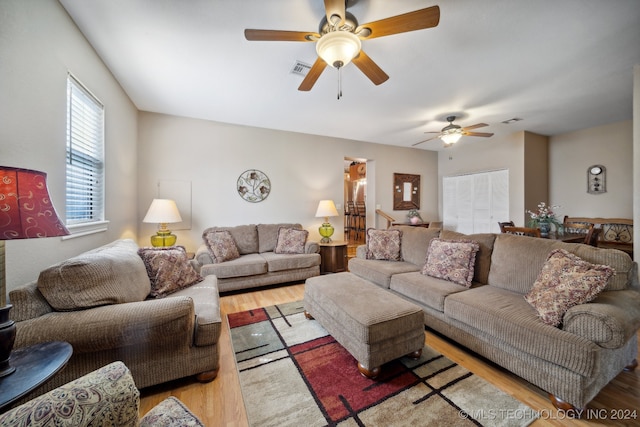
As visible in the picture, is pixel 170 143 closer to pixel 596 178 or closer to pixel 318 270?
pixel 318 270

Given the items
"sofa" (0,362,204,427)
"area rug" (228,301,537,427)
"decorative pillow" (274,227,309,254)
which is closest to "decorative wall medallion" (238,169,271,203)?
"decorative pillow" (274,227,309,254)

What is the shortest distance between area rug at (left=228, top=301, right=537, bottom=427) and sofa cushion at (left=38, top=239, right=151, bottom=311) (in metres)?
0.98

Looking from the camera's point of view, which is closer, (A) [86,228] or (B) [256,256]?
(A) [86,228]

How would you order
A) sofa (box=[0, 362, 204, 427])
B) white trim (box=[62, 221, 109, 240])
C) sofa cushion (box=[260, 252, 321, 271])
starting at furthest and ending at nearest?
sofa cushion (box=[260, 252, 321, 271]) < white trim (box=[62, 221, 109, 240]) < sofa (box=[0, 362, 204, 427])

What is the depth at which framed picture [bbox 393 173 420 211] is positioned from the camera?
233 inches

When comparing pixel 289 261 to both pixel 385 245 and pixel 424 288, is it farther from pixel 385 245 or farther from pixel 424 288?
pixel 424 288

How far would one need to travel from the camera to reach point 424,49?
2221mm

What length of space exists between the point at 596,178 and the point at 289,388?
627 centimetres

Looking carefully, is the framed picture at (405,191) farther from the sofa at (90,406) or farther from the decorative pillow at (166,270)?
the sofa at (90,406)

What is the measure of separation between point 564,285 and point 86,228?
12.4 feet

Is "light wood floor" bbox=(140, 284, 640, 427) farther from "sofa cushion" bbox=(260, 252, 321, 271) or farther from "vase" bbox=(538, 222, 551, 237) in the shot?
"vase" bbox=(538, 222, 551, 237)

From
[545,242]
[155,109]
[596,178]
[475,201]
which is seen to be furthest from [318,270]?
[596,178]

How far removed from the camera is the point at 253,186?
4391 mm

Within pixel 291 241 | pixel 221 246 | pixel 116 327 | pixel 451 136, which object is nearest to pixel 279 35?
pixel 116 327
